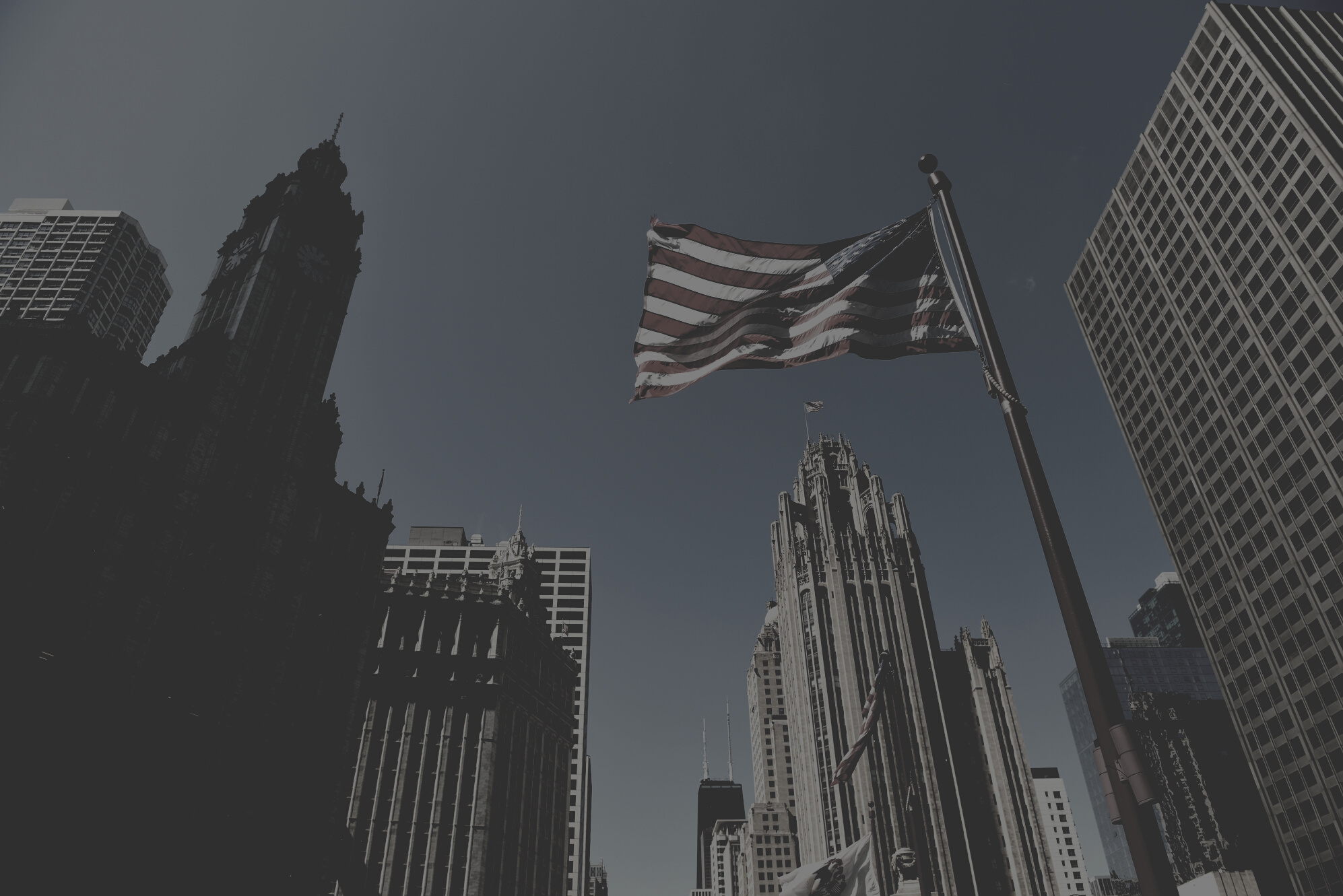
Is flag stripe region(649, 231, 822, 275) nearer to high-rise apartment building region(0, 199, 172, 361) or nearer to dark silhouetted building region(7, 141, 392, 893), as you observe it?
dark silhouetted building region(7, 141, 392, 893)

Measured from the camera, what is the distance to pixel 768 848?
146125mm

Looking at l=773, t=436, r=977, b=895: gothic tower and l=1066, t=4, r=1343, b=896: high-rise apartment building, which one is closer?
l=1066, t=4, r=1343, b=896: high-rise apartment building

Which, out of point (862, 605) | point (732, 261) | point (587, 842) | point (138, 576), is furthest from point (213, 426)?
point (587, 842)

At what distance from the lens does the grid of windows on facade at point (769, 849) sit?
466 ft

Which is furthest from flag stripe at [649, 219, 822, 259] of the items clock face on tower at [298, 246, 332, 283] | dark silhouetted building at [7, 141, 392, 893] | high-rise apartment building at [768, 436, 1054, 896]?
high-rise apartment building at [768, 436, 1054, 896]

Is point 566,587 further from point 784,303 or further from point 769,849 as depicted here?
point 784,303

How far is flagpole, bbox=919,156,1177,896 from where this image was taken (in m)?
8.47

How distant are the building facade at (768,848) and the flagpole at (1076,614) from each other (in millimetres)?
147035

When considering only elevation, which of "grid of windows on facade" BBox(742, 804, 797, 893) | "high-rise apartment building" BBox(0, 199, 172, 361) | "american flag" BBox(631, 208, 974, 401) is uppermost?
"high-rise apartment building" BBox(0, 199, 172, 361)

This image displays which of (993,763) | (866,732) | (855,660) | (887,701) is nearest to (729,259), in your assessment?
(866,732)

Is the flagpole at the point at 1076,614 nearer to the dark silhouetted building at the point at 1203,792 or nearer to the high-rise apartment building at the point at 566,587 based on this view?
the high-rise apartment building at the point at 566,587

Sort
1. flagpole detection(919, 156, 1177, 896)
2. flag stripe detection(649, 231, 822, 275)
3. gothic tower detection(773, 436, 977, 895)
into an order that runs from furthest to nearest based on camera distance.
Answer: gothic tower detection(773, 436, 977, 895)
flag stripe detection(649, 231, 822, 275)
flagpole detection(919, 156, 1177, 896)

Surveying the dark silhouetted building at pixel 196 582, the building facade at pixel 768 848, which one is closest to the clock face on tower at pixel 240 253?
the dark silhouetted building at pixel 196 582

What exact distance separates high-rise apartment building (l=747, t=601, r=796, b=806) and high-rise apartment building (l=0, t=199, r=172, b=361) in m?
142
